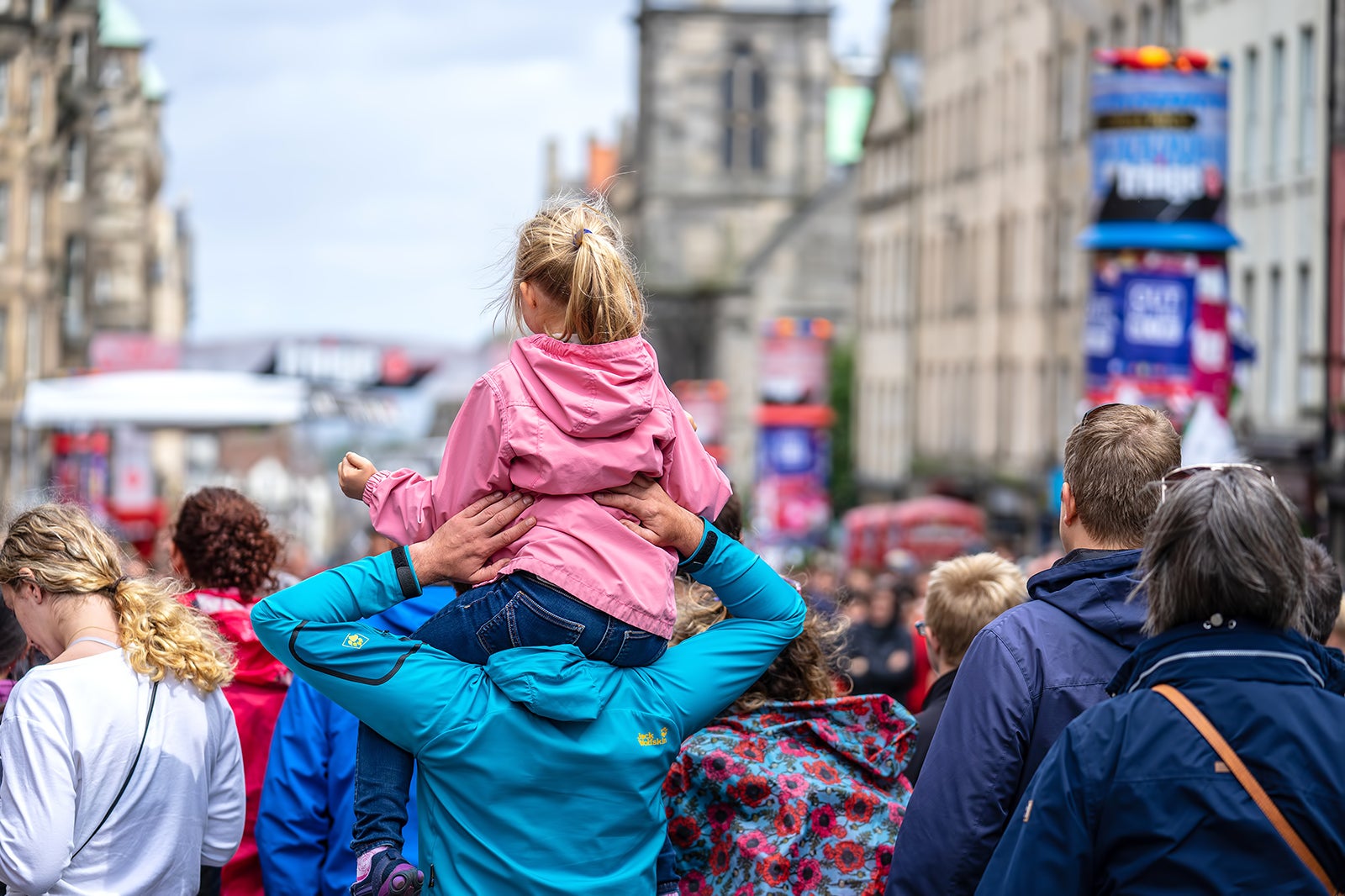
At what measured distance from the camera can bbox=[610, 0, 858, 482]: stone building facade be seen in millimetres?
86625

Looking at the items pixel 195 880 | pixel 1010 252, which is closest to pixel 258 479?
pixel 1010 252

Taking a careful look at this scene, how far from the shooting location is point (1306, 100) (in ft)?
95.2

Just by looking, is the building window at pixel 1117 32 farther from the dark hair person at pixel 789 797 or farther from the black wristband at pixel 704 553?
the black wristband at pixel 704 553

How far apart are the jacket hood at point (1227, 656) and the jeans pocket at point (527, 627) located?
1025 mm

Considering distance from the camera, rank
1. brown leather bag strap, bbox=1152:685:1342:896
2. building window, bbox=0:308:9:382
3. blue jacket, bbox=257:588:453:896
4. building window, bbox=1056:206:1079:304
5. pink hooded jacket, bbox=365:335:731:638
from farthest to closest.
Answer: building window, bbox=0:308:9:382, building window, bbox=1056:206:1079:304, blue jacket, bbox=257:588:453:896, pink hooded jacket, bbox=365:335:731:638, brown leather bag strap, bbox=1152:685:1342:896

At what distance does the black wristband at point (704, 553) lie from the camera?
3.94 meters

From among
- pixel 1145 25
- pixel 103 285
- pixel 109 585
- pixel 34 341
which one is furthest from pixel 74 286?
pixel 109 585

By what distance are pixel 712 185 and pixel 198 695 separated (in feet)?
278

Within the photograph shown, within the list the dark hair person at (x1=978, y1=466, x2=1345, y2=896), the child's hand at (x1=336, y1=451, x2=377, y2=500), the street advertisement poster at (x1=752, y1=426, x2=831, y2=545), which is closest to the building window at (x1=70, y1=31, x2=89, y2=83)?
the street advertisement poster at (x1=752, y1=426, x2=831, y2=545)

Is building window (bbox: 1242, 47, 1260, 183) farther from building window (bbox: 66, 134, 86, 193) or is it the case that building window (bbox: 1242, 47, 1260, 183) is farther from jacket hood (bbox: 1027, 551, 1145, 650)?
building window (bbox: 66, 134, 86, 193)

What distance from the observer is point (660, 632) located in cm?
383

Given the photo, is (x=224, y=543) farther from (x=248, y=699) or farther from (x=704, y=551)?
(x=704, y=551)

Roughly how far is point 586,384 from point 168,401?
55.6 ft

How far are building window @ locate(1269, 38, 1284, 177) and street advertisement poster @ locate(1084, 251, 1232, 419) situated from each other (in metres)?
7.36
